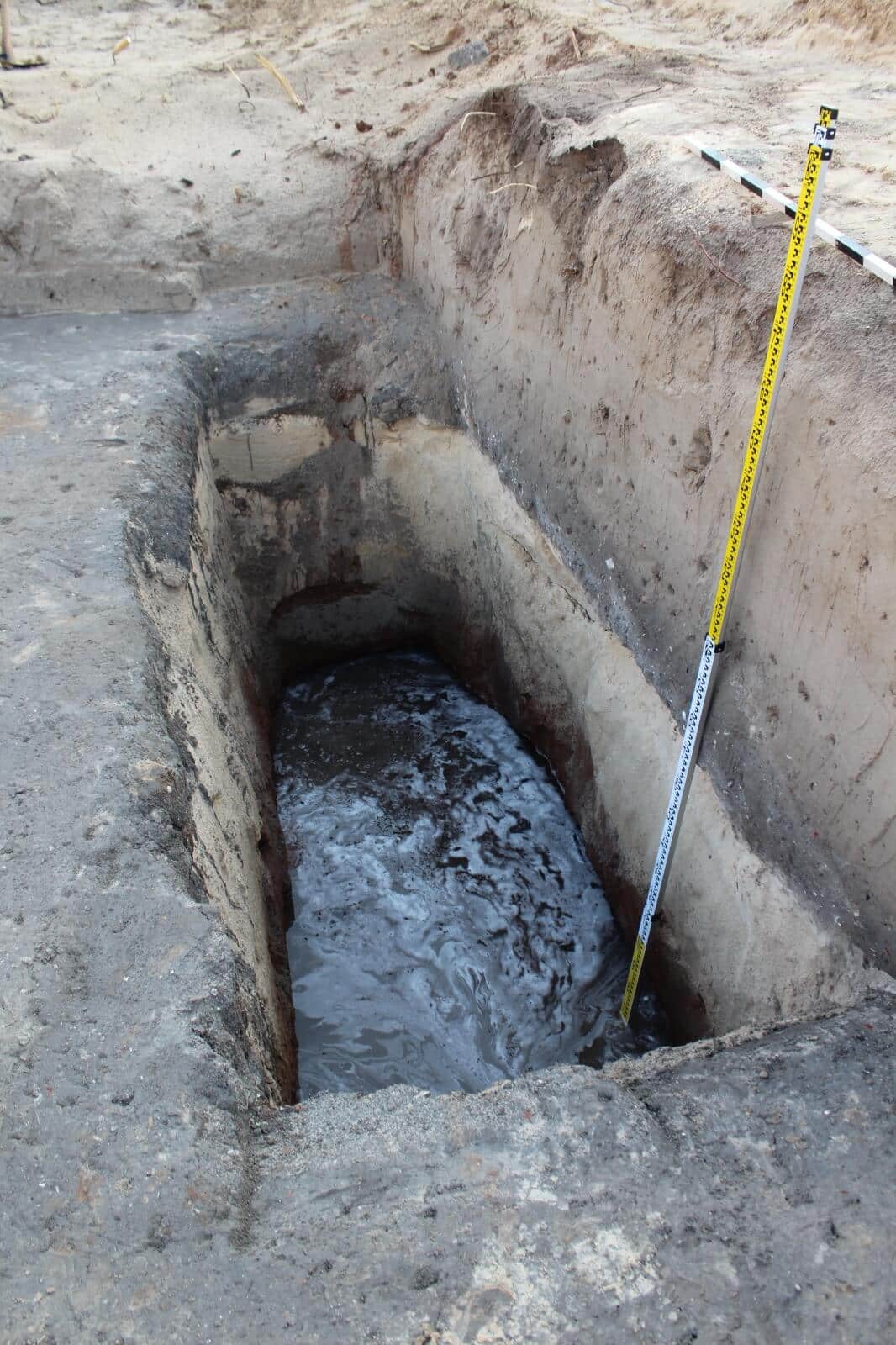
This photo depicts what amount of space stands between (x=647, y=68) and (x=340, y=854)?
4.06 m

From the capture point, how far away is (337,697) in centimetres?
541

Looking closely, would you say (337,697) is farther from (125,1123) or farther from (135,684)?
(125,1123)

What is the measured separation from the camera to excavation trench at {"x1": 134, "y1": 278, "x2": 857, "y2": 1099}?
3.05 m

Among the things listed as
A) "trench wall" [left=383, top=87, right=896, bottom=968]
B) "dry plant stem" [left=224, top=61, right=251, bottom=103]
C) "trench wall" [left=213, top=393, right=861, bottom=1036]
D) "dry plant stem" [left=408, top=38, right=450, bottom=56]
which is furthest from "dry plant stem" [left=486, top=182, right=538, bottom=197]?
"dry plant stem" [left=224, top=61, right=251, bottom=103]

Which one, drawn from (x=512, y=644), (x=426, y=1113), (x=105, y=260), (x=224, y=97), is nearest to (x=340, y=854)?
(x=512, y=644)

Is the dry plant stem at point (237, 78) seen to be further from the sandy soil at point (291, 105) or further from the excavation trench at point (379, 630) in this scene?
the excavation trench at point (379, 630)

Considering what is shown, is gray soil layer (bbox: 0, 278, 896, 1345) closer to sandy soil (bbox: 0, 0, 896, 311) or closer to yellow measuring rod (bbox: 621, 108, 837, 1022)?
yellow measuring rod (bbox: 621, 108, 837, 1022)

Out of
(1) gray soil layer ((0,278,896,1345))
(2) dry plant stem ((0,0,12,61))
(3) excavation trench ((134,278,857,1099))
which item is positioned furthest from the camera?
(2) dry plant stem ((0,0,12,61))

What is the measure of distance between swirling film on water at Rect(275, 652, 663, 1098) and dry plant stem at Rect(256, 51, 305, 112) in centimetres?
364

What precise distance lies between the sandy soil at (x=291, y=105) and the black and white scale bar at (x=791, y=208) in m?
0.69

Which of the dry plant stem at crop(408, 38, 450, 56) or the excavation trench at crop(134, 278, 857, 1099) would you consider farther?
the dry plant stem at crop(408, 38, 450, 56)

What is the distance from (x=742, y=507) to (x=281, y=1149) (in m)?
2.14

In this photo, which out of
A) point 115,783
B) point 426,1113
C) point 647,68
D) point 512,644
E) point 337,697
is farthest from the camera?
point 337,697

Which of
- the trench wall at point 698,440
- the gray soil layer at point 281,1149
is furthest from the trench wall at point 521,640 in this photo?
the gray soil layer at point 281,1149
